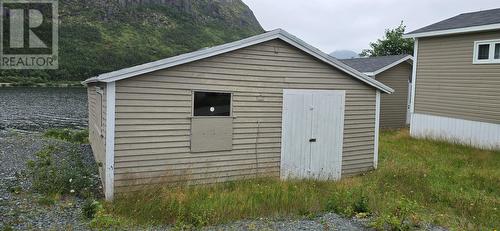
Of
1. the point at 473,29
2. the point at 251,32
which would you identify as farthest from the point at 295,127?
the point at 251,32

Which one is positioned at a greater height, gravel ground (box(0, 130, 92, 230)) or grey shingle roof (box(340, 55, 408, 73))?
grey shingle roof (box(340, 55, 408, 73))

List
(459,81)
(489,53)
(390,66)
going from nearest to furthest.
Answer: (489,53)
(459,81)
(390,66)

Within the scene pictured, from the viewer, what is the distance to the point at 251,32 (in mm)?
152250

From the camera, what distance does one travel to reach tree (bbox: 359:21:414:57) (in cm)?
4093

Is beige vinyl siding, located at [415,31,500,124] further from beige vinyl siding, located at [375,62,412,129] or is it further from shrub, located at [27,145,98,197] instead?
shrub, located at [27,145,98,197]

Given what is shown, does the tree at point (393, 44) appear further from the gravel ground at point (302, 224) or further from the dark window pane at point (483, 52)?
the gravel ground at point (302, 224)

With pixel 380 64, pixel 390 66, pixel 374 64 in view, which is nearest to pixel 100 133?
pixel 390 66

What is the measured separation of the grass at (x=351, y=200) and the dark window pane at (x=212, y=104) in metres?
→ 1.53

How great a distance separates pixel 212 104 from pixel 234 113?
0.54 metres

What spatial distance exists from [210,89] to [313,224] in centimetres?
348

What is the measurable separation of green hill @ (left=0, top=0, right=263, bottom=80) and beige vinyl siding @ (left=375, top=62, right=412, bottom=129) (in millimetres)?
67058

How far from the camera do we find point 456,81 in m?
14.1

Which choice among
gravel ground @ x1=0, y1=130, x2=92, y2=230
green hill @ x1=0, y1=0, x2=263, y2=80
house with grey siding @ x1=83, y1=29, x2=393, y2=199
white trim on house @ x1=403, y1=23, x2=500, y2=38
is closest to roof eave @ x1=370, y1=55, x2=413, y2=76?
white trim on house @ x1=403, y1=23, x2=500, y2=38

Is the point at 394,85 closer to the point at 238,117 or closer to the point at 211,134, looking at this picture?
the point at 238,117
